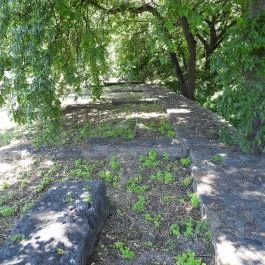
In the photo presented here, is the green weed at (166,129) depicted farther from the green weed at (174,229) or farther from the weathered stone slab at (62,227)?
the green weed at (174,229)

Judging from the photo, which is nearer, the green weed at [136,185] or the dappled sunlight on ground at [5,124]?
the green weed at [136,185]

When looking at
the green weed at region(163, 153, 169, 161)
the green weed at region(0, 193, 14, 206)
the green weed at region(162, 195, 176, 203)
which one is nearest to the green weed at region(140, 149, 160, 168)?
the green weed at region(163, 153, 169, 161)

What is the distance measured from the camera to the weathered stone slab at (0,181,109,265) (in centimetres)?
287

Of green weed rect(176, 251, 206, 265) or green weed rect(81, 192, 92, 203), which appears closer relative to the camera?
green weed rect(176, 251, 206, 265)

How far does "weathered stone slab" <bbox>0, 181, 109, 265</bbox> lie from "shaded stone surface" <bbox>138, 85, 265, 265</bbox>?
1.07m

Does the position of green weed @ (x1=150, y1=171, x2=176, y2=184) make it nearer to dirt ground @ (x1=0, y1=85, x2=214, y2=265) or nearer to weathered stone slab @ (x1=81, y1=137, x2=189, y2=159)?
dirt ground @ (x1=0, y1=85, x2=214, y2=265)

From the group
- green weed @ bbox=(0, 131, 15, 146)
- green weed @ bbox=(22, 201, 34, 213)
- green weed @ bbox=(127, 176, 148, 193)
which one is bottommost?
green weed @ bbox=(22, 201, 34, 213)

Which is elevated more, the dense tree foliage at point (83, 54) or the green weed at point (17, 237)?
the dense tree foliage at point (83, 54)

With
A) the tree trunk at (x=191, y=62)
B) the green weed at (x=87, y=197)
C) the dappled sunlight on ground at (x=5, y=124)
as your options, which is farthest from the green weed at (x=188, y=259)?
the tree trunk at (x=191, y=62)

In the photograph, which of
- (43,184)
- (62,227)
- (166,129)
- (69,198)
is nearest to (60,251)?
(62,227)

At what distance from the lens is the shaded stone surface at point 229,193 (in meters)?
2.96

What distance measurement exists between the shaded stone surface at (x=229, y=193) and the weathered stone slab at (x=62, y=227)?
107 centimetres

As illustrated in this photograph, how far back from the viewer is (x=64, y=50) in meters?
6.74

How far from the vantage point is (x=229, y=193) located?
12.8 feet
